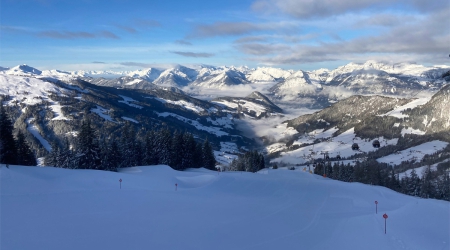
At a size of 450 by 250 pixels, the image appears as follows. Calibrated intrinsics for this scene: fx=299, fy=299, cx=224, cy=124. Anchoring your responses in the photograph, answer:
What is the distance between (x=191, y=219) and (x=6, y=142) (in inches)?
1252

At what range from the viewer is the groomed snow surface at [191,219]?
13.0 m

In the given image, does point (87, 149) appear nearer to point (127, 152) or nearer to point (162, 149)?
point (127, 152)

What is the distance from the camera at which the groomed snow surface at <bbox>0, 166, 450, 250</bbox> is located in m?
13.0

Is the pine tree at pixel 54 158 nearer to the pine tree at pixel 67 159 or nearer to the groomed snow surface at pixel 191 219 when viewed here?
the pine tree at pixel 67 159

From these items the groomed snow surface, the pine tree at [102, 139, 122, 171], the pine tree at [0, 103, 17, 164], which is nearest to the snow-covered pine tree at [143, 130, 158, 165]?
the pine tree at [102, 139, 122, 171]

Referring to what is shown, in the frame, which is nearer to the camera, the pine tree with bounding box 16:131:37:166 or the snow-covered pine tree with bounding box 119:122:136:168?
the pine tree with bounding box 16:131:37:166

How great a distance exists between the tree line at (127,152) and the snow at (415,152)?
480 ft

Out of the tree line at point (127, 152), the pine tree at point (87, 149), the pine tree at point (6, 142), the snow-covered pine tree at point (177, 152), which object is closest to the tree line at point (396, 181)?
the tree line at point (127, 152)

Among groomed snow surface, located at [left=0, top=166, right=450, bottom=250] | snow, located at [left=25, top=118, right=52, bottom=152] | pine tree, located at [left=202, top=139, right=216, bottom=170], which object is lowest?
groomed snow surface, located at [left=0, top=166, right=450, bottom=250]

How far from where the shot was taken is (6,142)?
36.4 meters

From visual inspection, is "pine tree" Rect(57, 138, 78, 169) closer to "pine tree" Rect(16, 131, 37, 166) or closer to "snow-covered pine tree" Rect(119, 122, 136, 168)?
"pine tree" Rect(16, 131, 37, 166)

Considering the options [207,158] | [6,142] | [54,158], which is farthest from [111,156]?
[207,158]

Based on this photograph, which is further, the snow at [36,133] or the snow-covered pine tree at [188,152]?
the snow at [36,133]

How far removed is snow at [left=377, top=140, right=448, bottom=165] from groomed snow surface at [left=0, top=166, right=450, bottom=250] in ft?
547
